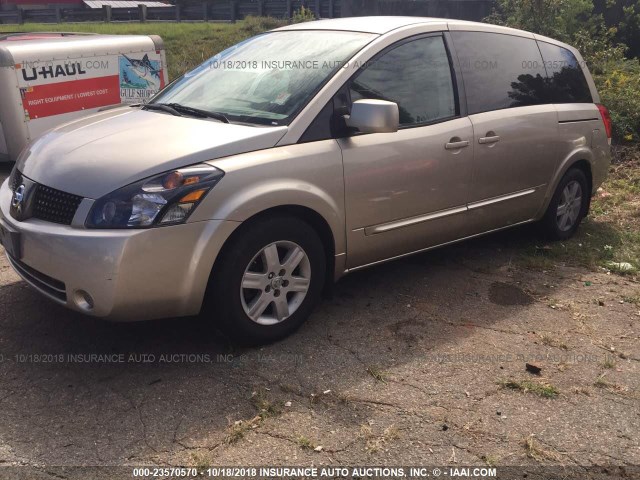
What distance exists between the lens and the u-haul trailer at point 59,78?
8.16 meters

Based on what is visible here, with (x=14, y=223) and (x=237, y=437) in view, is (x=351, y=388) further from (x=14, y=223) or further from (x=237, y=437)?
(x=14, y=223)

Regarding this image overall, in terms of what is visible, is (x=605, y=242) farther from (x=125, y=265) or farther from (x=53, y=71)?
(x=53, y=71)

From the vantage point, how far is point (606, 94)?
394 inches

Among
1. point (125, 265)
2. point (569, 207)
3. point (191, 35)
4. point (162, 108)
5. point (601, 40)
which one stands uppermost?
point (601, 40)

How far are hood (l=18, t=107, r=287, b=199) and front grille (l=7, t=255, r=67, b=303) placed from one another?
1.48 ft

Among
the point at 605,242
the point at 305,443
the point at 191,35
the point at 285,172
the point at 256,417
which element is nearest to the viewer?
the point at 305,443

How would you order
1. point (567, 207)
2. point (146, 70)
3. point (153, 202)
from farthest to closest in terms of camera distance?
point (146, 70) → point (567, 207) → point (153, 202)

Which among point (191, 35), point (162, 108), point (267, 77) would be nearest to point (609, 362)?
point (267, 77)

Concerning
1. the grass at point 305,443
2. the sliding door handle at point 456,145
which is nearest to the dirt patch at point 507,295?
the sliding door handle at point 456,145

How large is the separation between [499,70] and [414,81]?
3.09 ft

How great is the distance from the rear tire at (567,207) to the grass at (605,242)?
11cm

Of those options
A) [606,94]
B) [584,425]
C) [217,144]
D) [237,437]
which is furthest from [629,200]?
[237,437]

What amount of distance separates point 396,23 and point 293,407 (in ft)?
8.76

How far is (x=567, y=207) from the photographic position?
587cm
